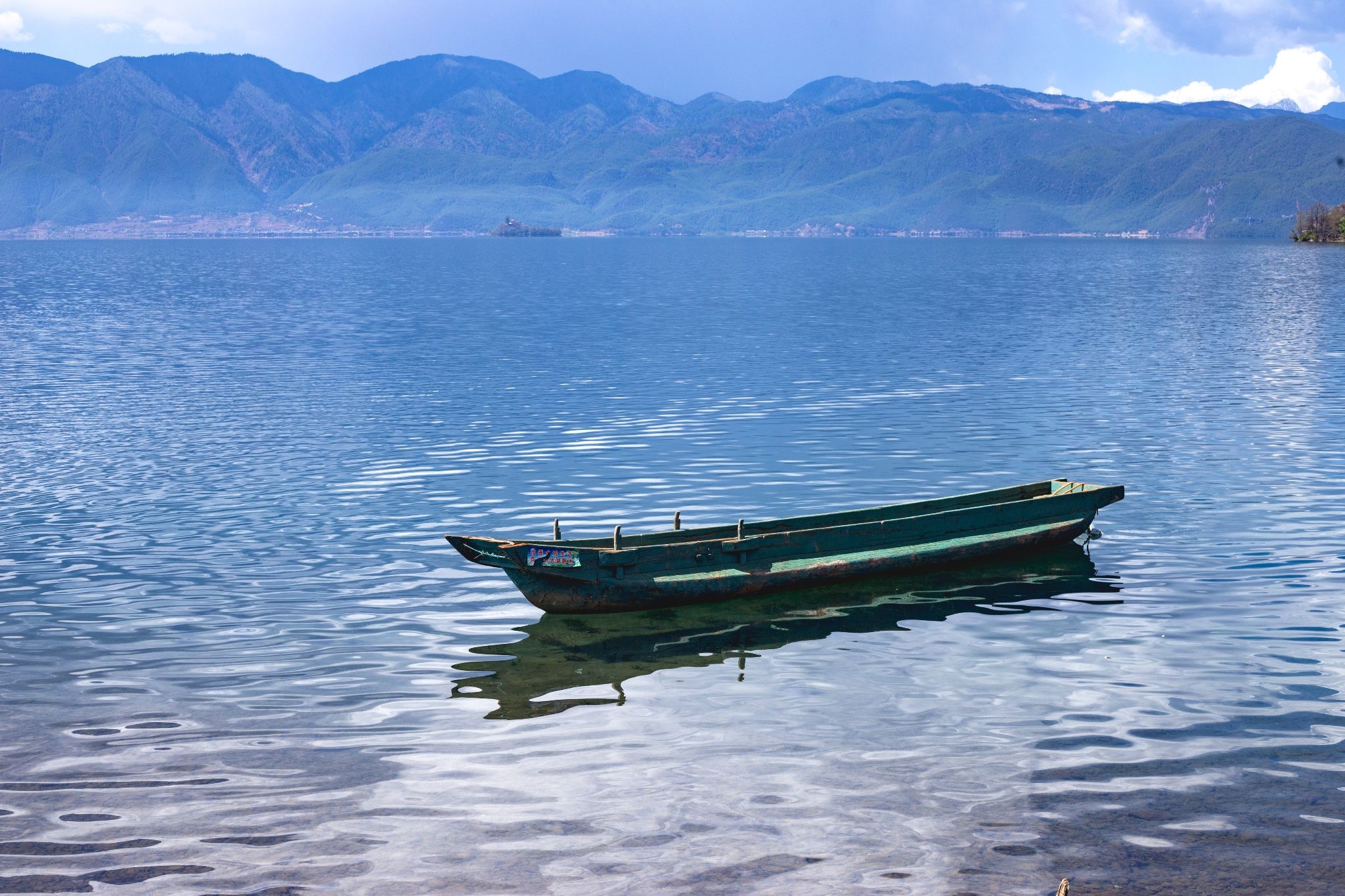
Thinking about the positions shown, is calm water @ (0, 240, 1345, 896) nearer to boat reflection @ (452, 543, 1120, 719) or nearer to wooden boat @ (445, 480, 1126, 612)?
boat reflection @ (452, 543, 1120, 719)

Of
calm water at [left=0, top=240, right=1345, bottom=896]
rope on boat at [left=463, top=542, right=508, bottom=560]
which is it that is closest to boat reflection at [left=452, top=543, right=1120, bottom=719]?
calm water at [left=0, top=240, right=1345, bottom=896]

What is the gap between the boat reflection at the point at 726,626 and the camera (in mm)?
21016

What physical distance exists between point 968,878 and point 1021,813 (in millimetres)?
1977

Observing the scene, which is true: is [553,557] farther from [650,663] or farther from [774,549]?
[774,549]

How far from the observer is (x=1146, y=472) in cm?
3747

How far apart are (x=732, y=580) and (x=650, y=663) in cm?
343

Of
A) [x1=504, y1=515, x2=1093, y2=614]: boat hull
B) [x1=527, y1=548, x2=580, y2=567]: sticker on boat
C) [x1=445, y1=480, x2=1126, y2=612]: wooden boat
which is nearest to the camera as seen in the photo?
[x1=527, y1=548, x2=580, y2=567]: sticker on boat

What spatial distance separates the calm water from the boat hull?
459 mm

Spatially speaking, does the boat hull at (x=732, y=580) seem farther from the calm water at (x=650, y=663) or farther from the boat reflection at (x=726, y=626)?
the calm water at (x=650, y=663)

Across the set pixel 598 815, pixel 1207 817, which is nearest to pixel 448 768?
pixel 598 815

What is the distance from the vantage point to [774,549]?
83.5ft

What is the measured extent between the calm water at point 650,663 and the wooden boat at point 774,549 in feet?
2.14

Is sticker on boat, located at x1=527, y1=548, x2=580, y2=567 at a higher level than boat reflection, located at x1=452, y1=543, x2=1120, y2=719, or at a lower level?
higher

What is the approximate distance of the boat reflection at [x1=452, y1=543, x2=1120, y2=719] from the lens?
21016 millimetres
